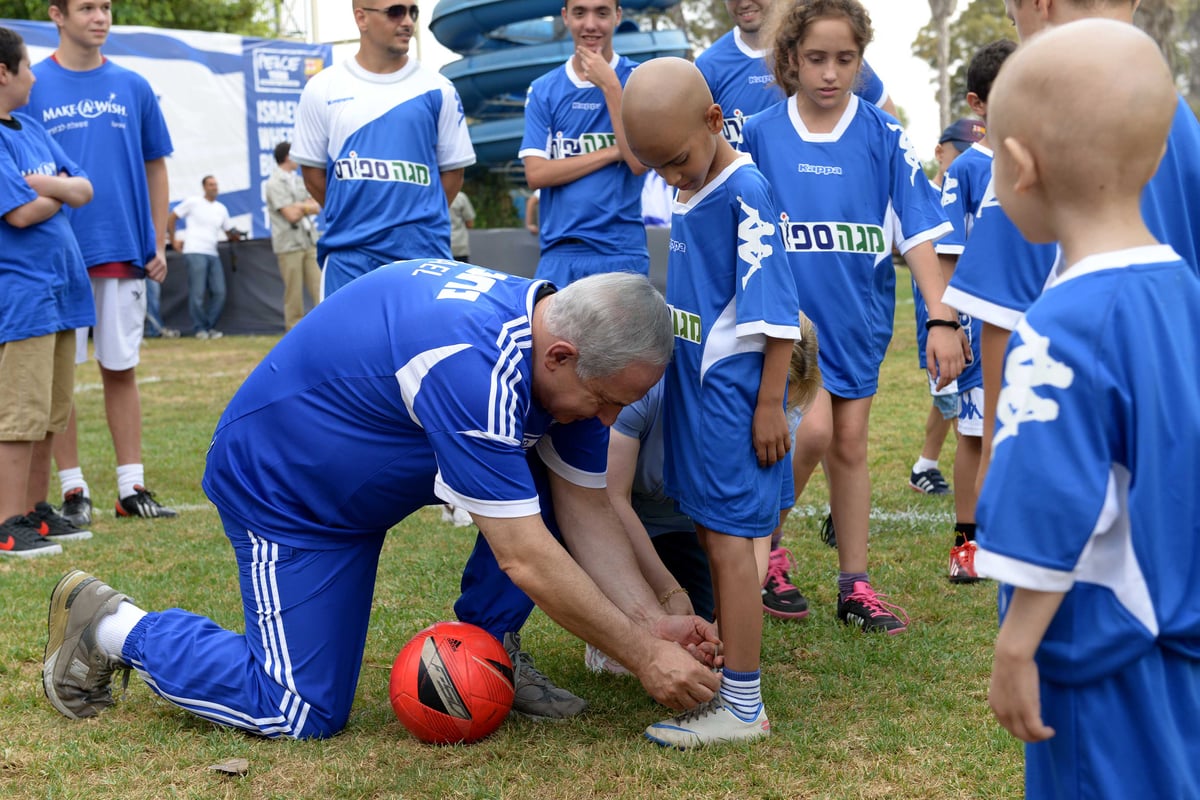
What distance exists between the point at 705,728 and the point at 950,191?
9.01 ft

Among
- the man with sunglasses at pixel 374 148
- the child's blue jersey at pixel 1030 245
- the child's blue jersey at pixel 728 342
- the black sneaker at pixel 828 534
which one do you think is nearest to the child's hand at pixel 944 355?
the child's blue jersey at pixel 728 342

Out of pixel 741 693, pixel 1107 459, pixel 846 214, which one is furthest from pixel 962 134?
pixel 1107 459

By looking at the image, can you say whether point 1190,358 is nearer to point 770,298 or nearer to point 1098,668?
point 1098,668

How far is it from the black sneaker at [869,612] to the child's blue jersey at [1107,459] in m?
2.44

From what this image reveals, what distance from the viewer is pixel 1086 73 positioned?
Answer: 59.5 inches

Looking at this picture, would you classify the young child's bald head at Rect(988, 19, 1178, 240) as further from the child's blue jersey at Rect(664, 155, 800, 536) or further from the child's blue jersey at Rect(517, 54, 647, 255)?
the child's blue jersey at Rect(517, 54, 647, 255)

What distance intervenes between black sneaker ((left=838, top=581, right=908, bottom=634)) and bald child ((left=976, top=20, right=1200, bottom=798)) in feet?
7.79

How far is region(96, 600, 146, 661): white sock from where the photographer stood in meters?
3.32

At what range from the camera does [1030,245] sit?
216 cm

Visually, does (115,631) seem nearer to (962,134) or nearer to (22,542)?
(22,542)

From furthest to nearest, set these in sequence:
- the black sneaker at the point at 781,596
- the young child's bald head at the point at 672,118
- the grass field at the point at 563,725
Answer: the black sneaker at the point at 781,596 → the young child's bald head at the point at 672,118 → the grass field at the point at 563,725

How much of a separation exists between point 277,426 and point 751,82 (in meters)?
2.66

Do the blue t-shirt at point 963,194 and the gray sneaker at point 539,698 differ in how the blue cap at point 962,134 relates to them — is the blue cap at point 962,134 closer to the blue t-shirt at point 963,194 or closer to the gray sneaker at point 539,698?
the blue t-shirt at point 963,194

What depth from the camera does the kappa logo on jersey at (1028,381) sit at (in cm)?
151
